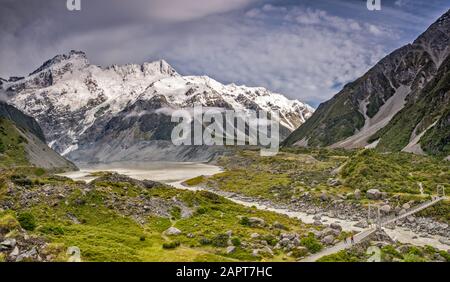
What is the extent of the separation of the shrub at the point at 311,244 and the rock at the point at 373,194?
43221mm

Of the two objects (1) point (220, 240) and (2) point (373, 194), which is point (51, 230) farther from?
(2) point (373, 194)

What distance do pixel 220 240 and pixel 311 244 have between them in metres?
12.3

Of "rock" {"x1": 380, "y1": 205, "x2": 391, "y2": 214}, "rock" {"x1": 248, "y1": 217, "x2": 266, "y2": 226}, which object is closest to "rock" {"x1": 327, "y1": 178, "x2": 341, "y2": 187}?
"rock" {"x1": 380, "y1": 205, "x2": 391, "y2": 214}

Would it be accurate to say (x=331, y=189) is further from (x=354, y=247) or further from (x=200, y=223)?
(x=354, y=247)

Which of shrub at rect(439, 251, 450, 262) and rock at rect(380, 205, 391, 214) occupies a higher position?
shrub at rect(439, 251, 450, 262)

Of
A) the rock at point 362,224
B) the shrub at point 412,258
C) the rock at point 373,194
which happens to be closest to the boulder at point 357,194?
the rock at point 373,194

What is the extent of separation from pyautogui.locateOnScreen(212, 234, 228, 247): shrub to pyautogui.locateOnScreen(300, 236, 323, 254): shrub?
1029 centimetres

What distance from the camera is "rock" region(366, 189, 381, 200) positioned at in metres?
98.1

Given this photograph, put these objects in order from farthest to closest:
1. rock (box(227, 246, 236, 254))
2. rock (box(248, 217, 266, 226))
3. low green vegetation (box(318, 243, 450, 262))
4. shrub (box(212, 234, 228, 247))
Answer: rock (box(248, 217, 266, 226))
shrub (box(212, 234, 228, 247))
rock (box(227, 246, 236, 254))
low green vegetation (box(318, 243, 450, 262))

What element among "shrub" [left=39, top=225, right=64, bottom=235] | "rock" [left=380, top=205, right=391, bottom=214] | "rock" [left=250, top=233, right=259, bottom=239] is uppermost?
"shrub" [left=39, top=225, right=64, bottom=235]

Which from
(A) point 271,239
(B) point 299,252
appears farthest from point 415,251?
(A) point 271,239

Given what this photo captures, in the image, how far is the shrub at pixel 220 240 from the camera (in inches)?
2338

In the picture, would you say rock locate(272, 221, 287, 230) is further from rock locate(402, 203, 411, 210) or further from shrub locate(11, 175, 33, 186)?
shrub locate(11, 175, 33, 186)
